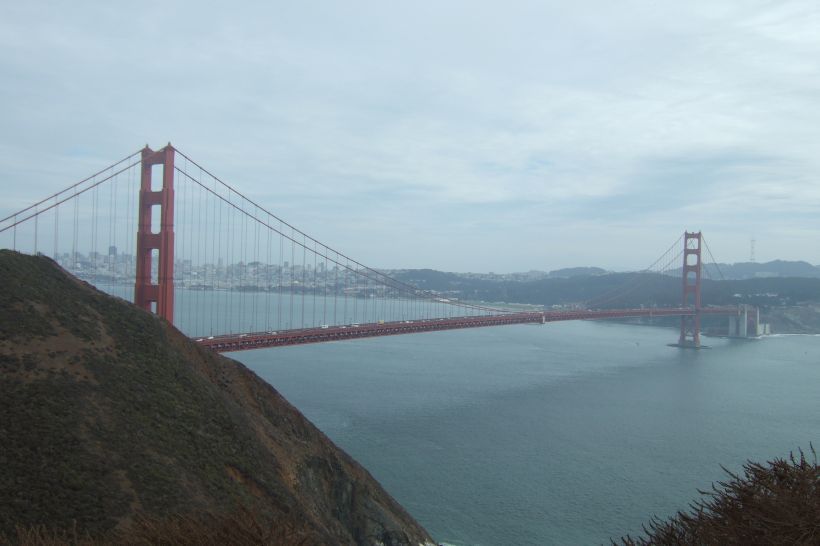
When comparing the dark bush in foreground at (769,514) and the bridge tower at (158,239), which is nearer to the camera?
the dark bush in foreground at (769,514)

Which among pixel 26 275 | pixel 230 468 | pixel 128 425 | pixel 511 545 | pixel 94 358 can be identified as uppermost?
pixel 26 275

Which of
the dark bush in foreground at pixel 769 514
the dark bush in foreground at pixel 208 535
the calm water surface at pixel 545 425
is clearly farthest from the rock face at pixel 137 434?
the dark bush in foreground at pixel 769 514

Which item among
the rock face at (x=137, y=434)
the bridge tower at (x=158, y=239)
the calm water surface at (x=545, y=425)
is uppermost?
the bridge tower at (x=158, y=239)

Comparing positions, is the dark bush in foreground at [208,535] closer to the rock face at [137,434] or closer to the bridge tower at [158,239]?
the rock face at [137,434]

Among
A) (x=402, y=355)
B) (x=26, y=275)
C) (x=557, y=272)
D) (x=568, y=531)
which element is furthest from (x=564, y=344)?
(x=557, y=272)

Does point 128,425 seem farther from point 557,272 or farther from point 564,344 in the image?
point 557,272

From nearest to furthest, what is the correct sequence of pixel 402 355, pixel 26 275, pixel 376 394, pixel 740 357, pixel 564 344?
1. pixel 26 275
2. pixel 376 394
3. pixel 402 355
4. pixel 740 357
5. pixel 564 344

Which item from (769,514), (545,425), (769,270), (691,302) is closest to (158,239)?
(545,425)
